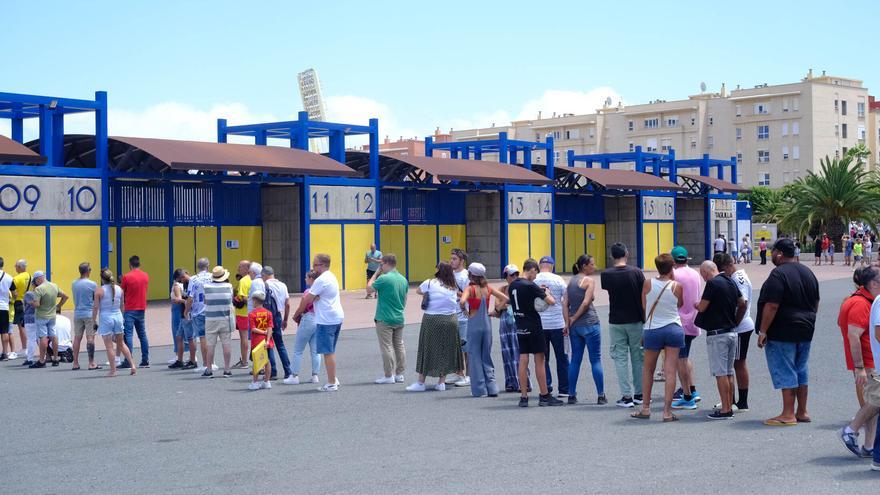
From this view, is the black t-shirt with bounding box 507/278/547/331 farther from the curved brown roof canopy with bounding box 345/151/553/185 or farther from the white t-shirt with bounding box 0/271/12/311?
the curved brown roof canopy with bounding box 345/151/553/185

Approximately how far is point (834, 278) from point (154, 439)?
3222 cm

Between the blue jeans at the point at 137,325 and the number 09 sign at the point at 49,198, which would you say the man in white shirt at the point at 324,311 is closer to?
the blue jeans at the point at 137,325

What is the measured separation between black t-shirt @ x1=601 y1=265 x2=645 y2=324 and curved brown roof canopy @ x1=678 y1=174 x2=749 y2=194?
39.1m

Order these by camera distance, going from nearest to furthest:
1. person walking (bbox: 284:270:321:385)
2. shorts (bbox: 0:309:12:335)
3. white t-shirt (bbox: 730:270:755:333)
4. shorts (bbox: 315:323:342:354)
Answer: white t-shirt (bbox: 730:270:755:333)
shorts (bbox: 315:323:342:354)
person walking (bbox: 284:270:321:385)
shorts (bbox: 0:309:12:335)

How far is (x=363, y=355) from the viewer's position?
16547 millimetres

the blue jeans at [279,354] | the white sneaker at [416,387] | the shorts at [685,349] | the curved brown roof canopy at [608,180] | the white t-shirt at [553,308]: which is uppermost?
the curved brown roof canopy at [608,180]

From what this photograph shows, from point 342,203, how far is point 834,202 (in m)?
30.2

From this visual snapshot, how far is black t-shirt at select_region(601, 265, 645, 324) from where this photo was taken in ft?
35.7

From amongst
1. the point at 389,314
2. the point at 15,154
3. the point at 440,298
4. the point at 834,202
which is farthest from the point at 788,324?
the point at 834,202

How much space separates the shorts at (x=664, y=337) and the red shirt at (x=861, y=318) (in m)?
1.69

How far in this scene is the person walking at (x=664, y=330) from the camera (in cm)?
1020

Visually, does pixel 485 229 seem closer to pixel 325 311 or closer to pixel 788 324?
pixel 325 311

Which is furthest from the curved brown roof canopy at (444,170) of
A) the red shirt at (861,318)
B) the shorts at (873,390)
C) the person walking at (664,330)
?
the shorts at (873,390)

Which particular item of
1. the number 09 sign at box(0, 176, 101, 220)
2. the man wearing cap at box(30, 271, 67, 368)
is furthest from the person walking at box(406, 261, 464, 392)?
the number 09 sign at box(0, 176, 101, 220)
